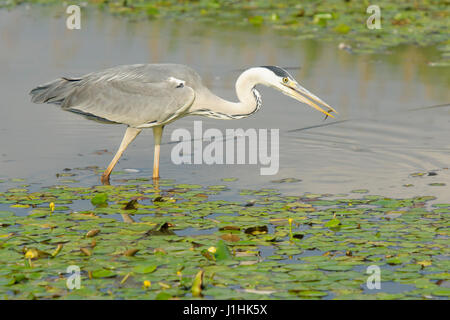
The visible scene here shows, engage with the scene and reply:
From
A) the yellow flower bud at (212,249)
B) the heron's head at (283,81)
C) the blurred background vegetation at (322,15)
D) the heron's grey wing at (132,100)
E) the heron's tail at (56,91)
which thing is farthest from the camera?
the blurred background vegetation at (322,15)

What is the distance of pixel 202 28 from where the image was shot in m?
17.3

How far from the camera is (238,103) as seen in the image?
8.13 m

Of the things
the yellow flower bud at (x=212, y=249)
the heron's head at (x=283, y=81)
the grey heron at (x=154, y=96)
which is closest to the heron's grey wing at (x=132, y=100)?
the grey heron at (x=154, y=96)

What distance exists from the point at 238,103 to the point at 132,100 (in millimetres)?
958

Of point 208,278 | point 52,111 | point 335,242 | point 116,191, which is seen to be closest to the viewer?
point 208,278

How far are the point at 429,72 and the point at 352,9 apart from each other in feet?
16.7

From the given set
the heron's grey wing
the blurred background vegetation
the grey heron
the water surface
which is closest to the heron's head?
the grey heron

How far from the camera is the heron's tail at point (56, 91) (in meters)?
8.47

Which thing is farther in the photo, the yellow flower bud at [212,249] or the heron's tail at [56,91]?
the heron's tail at [56,91]

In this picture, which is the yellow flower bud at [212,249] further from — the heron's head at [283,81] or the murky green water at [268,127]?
the heron's head at [283,81]

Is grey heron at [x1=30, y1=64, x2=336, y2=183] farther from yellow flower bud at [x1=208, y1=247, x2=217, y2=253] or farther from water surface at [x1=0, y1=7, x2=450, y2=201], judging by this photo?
yellow flower bud at [x1=208, y1=247, x2=217, y2=253]
